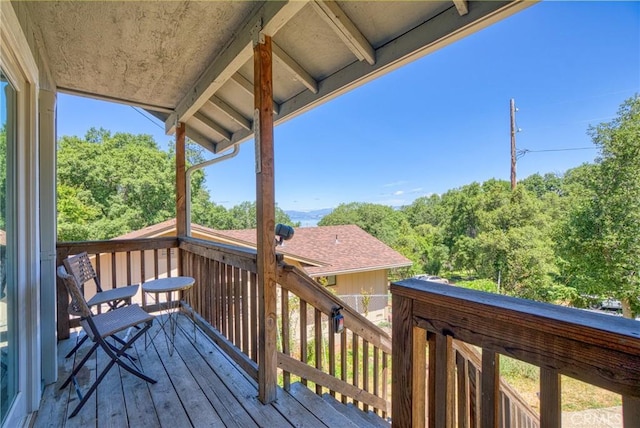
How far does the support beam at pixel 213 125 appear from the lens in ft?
11.5

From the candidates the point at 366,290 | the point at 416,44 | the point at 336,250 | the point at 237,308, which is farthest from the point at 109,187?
the point at 416,44

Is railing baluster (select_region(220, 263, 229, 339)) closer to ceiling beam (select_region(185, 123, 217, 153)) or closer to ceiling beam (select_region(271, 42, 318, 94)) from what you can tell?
ceiling beam (select_region(271, 42, 318, 94))

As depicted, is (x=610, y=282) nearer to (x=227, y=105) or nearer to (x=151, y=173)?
(x=227, y=105)

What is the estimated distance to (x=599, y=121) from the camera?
37.4 ft

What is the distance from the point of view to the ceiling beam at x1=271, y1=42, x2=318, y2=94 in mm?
2150

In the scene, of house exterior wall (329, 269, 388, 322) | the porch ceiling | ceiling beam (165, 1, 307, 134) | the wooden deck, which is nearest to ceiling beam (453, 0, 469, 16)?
the porch ceiling

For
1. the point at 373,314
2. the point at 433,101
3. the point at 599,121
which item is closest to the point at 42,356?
the point at 373,314

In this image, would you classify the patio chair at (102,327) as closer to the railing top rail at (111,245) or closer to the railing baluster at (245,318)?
the railing baluster at (245,318)

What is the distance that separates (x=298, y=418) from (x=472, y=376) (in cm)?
103

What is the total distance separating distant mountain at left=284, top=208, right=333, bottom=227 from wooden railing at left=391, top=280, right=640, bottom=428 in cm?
3139

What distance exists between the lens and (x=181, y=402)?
6.41 ft

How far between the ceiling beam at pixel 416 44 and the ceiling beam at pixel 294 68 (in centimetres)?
7

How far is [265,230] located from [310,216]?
3575 centimetres

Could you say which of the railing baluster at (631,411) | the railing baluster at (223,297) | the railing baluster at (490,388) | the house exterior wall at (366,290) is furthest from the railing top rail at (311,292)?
the house exterior wall at (366,290)
